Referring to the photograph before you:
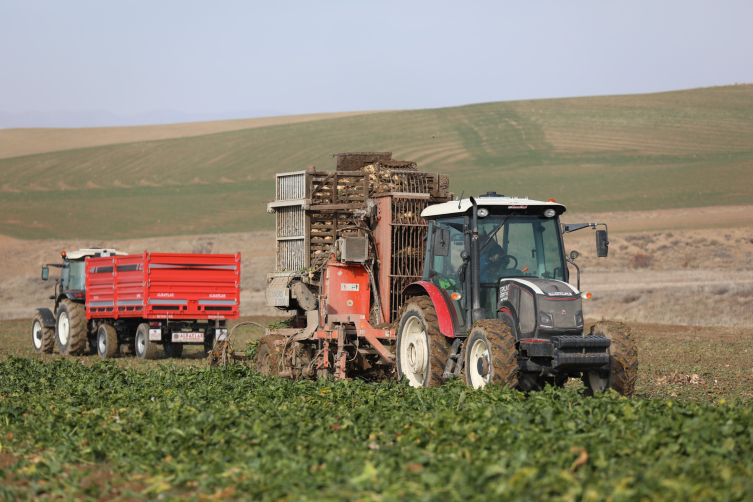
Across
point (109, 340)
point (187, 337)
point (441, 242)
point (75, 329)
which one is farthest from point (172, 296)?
point (441, 242)

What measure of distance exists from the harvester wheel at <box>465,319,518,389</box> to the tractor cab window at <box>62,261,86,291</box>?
15.3m

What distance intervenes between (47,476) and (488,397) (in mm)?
4156

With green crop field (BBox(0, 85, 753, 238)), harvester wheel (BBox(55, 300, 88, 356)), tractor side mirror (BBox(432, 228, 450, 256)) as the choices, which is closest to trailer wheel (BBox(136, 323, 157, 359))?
harvester wheel (BBox(55, 300, 88, 356))

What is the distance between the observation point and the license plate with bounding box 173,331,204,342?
62.4 feet

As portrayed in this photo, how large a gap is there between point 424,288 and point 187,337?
949 centimetres

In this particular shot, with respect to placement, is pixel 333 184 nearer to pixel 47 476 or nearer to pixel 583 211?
pixel 47 476

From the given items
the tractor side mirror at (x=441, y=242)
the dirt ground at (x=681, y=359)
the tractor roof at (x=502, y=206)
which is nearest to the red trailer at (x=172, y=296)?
the dirt ground at (x=681, y=359)

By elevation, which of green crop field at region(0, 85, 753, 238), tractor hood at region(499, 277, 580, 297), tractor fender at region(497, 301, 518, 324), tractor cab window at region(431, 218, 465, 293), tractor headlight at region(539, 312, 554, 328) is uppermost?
green crop field at region(0, 85, 753, 238)

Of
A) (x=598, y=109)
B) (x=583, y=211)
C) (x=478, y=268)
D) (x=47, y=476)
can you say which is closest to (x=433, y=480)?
(x=47, y=476)

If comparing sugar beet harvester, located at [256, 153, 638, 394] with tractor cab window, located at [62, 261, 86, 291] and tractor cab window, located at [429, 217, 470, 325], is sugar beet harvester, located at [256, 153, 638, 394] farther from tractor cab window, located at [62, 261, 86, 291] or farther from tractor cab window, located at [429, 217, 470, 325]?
tractor cab window, located at [62, 261, 86, 291]


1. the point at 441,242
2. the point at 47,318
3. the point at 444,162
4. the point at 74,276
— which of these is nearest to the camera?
the point at 441,242

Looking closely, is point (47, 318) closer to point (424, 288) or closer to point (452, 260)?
point (424, 288)

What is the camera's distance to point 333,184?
550 inches

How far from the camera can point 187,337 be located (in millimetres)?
19141
